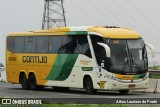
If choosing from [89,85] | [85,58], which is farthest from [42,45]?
[89,85]

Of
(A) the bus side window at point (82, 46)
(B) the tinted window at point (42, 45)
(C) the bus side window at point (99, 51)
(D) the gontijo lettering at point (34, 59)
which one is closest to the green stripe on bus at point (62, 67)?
(A) the bus side window at point (82, 46)

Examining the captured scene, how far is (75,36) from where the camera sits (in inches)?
1202

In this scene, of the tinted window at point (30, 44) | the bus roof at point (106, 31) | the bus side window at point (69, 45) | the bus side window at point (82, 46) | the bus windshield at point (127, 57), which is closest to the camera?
→ the bus windshield at point (127, 57)

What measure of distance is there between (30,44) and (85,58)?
5290mm

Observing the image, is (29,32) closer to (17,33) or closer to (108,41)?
(17,33)

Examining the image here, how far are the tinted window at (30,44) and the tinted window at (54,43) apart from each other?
1555 millimetres

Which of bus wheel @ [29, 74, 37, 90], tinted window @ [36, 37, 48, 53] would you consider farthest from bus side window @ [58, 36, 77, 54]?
bus wheel @ [29, 74, 37, 90]

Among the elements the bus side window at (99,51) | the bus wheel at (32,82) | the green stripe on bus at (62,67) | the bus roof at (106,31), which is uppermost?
the bus roof at (106,31)

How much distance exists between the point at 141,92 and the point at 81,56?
155 inches

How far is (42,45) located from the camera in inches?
Answer: 1294

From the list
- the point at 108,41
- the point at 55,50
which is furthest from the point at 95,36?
the point at 55,50

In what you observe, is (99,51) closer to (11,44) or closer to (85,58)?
(85,58)

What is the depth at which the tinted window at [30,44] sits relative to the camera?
110ft

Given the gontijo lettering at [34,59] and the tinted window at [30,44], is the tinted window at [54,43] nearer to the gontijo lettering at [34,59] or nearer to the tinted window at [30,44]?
the gontijo lettering at [34,59]
